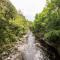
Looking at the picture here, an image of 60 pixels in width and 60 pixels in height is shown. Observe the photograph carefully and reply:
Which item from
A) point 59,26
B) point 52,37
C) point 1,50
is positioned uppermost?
point 59,26

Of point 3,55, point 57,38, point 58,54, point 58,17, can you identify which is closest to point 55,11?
point 58,17

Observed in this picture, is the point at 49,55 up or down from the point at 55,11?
down

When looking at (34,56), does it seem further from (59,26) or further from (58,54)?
(59,26)

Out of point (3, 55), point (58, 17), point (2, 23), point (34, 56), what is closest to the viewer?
point (3, 55)

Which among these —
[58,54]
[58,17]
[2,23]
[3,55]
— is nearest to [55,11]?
[58,17]

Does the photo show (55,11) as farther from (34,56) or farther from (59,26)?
(34,56)

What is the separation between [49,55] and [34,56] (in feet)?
5.67

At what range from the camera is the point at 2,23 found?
1748 centimetres

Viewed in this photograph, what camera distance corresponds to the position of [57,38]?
1534 cm

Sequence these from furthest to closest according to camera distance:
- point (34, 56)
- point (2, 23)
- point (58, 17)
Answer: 1. point (2, 23)
2. point (58, 17)
3. point (34, 56)

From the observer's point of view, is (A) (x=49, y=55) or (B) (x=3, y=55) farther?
(A) (x=49, y=55)

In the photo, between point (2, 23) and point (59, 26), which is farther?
point (2, 23)

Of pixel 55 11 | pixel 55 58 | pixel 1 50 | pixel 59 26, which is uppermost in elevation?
pixel 55 11

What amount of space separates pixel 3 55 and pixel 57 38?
17.6 feet
